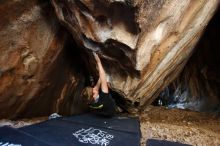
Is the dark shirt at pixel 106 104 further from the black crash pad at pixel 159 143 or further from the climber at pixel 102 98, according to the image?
the black crash pad at pixel 159 143

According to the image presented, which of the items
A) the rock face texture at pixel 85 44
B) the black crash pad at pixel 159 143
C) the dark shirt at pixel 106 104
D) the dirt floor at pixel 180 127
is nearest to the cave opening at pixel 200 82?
the dirt floor at pixel 180 127

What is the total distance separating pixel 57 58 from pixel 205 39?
6.21 feet

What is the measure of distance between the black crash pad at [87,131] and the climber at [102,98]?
A: 0.07 meters

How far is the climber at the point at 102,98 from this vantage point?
259cm

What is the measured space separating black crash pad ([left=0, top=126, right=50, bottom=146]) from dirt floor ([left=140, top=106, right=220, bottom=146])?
73cm

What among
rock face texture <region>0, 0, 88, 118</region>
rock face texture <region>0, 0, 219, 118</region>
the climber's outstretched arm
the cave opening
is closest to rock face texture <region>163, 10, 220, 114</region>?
the cave opening

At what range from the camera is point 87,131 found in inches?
91.5

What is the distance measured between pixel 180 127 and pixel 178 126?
0.03 metres

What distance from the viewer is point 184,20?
254 centimetres

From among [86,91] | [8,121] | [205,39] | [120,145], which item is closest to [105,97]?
[86,91]

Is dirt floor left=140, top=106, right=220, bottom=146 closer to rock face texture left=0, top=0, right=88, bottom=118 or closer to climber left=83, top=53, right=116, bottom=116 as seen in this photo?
climber left=83, top=53, right=116, bottom=116

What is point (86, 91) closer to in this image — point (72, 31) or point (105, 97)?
point (105, 97)

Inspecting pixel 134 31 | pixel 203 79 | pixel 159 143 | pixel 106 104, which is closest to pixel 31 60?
pixel 106 104

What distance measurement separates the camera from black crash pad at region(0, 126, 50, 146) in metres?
1.99
